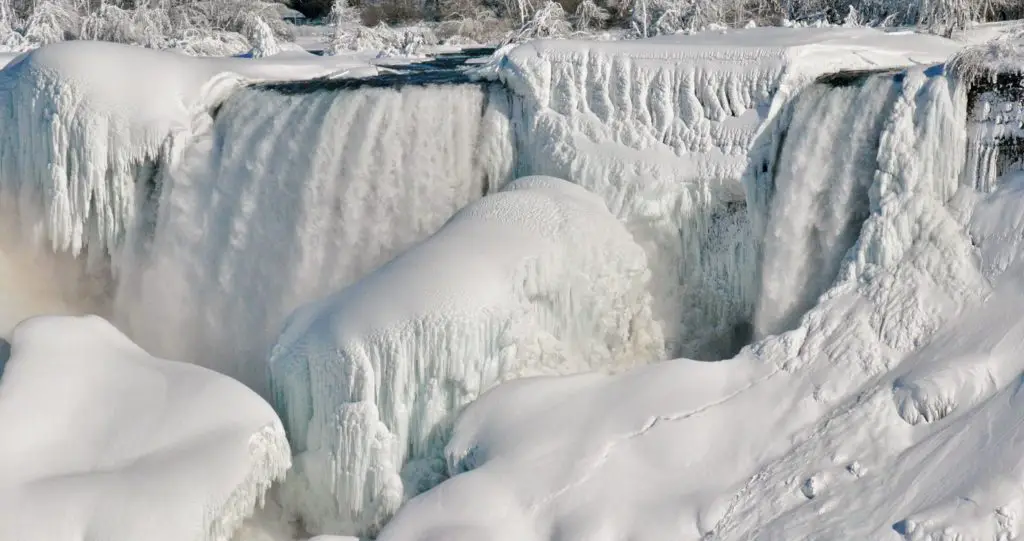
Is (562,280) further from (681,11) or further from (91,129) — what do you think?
(681,11)

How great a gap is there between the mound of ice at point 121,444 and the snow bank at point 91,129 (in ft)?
4.61

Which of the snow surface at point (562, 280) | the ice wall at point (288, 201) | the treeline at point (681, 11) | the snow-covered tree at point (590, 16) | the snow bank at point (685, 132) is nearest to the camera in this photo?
the snow surface at point (562, 280)

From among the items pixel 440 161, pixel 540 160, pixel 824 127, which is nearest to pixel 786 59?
pixel 824 127

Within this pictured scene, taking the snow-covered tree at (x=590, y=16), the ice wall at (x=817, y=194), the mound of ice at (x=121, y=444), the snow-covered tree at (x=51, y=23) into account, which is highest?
the ice wall at (x=817, y=194)

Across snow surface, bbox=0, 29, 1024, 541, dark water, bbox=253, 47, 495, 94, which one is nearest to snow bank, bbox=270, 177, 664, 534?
snow surface, bbox=0, 29, 1024, 541

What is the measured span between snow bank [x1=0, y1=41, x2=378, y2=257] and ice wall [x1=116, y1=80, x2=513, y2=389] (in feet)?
0.56

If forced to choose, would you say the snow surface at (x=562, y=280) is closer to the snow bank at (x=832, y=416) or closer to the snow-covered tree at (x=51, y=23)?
the snow bank at (x=832, y=416)

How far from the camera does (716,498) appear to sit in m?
5.70

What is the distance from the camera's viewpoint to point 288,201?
7887mm

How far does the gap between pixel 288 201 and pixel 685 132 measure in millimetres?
2314

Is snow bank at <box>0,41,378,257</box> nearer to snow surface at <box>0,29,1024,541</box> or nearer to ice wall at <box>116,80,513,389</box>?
snow surface at <box>0,29,1024,541</box>

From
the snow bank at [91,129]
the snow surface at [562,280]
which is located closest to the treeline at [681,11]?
the snow surface at [562,280]

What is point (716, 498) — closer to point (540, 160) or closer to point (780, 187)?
point (780, 187)

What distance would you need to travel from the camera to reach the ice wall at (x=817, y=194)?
655cm
